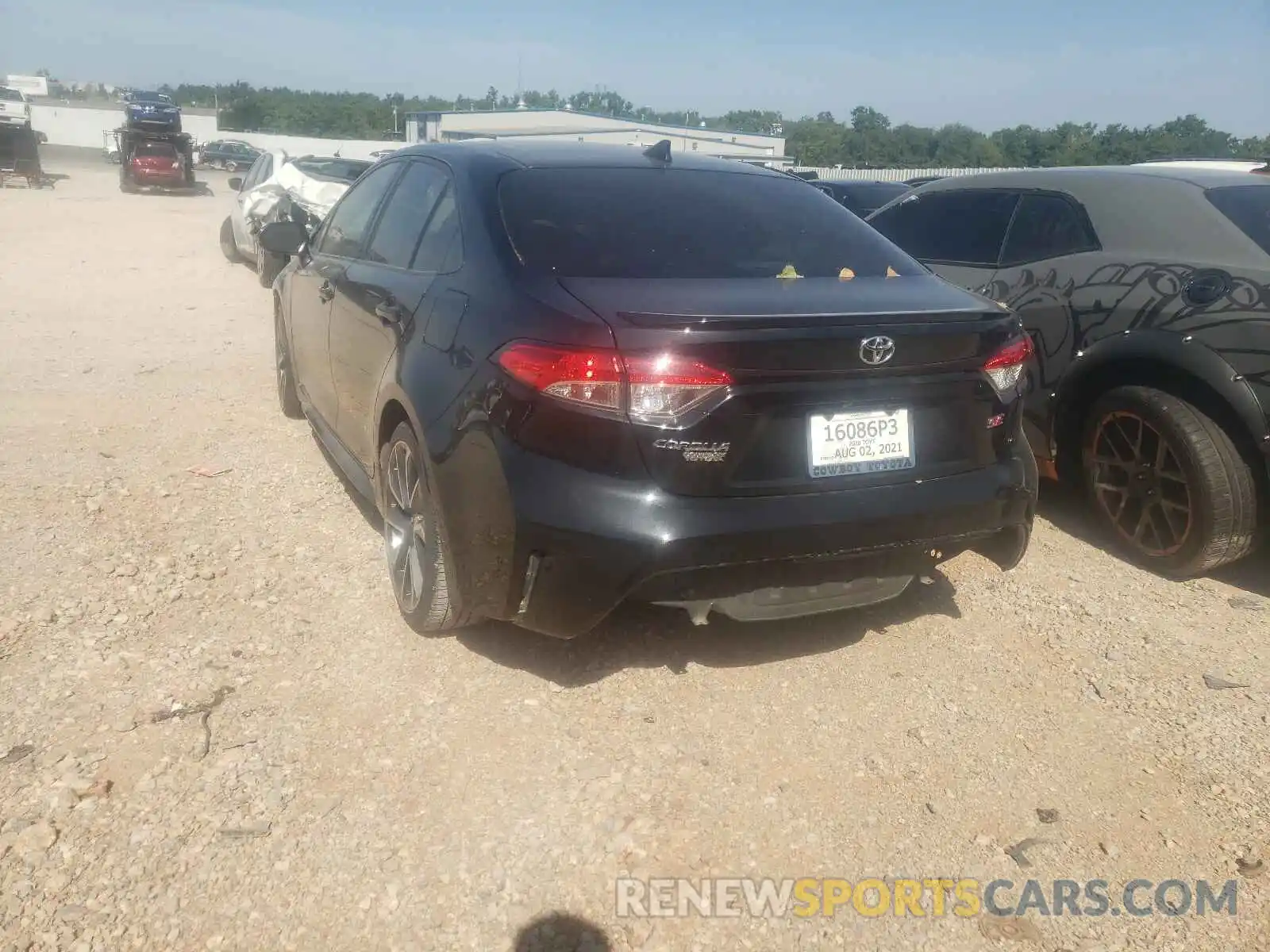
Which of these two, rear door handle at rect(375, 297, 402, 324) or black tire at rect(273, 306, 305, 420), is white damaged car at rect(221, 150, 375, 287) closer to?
black tire at rect(273, 306, 305, 420)

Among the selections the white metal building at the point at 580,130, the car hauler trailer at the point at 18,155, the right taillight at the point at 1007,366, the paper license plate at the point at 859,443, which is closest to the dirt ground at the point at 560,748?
the paper license plate at the point at 859,443

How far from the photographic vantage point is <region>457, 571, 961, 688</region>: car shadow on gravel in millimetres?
3350

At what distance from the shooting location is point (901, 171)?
1318 inches

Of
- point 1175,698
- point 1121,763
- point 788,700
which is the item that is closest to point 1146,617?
point 1175,698

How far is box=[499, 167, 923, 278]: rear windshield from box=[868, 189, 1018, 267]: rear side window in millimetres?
1636

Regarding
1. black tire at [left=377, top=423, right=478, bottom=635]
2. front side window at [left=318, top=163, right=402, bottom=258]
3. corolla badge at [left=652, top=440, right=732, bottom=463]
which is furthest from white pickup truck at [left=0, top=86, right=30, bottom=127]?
corolla badge at [left=652, top=440, right=732, bottom=463]

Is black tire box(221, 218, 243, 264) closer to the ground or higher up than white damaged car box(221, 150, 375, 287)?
closer to the ground

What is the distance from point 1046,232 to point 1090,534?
1440 mm

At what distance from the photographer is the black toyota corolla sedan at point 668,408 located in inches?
102

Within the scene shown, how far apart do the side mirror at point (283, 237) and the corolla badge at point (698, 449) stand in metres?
2.99

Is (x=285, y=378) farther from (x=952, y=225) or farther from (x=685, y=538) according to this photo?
(x=685, y=538)

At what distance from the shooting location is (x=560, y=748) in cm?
290

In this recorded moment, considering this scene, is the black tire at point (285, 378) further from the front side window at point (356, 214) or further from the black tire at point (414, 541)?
the black tire at point (414, 541)

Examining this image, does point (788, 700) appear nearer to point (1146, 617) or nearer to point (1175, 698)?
point (1175, 698)
